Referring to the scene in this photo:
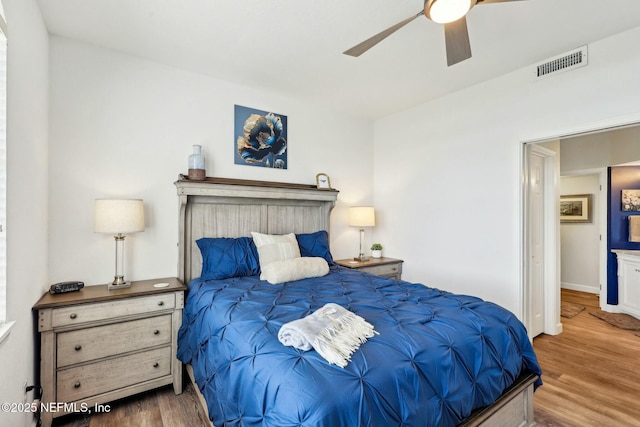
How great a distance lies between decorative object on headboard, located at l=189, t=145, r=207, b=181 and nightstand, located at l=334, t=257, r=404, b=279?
187cm

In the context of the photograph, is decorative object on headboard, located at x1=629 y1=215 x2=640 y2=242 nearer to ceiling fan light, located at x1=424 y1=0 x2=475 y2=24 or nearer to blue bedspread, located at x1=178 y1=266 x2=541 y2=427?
blue bedspread, located at x1=178 y1=266 x2=541 y2=427

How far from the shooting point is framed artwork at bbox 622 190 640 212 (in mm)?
4285

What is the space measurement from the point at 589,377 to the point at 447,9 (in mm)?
3064

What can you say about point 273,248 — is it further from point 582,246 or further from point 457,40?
point 582,246

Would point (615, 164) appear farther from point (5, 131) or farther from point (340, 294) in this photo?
point (5, 131)

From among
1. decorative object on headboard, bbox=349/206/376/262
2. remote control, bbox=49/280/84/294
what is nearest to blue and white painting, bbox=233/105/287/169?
decorative object on headboard, bbox=349/206/376/262

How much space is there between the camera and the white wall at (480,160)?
2402 mm

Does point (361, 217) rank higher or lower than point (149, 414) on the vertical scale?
higher

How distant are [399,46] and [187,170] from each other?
2194mm

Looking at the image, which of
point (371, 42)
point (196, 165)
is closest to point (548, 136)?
point (371, 42)

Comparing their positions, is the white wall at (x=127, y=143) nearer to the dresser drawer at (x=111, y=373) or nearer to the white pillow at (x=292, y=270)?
the dresser drawer at (x=111, y=373)

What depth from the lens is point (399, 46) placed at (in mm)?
2463

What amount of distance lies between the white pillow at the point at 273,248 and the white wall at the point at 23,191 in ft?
4.95

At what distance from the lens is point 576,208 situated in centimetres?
552
